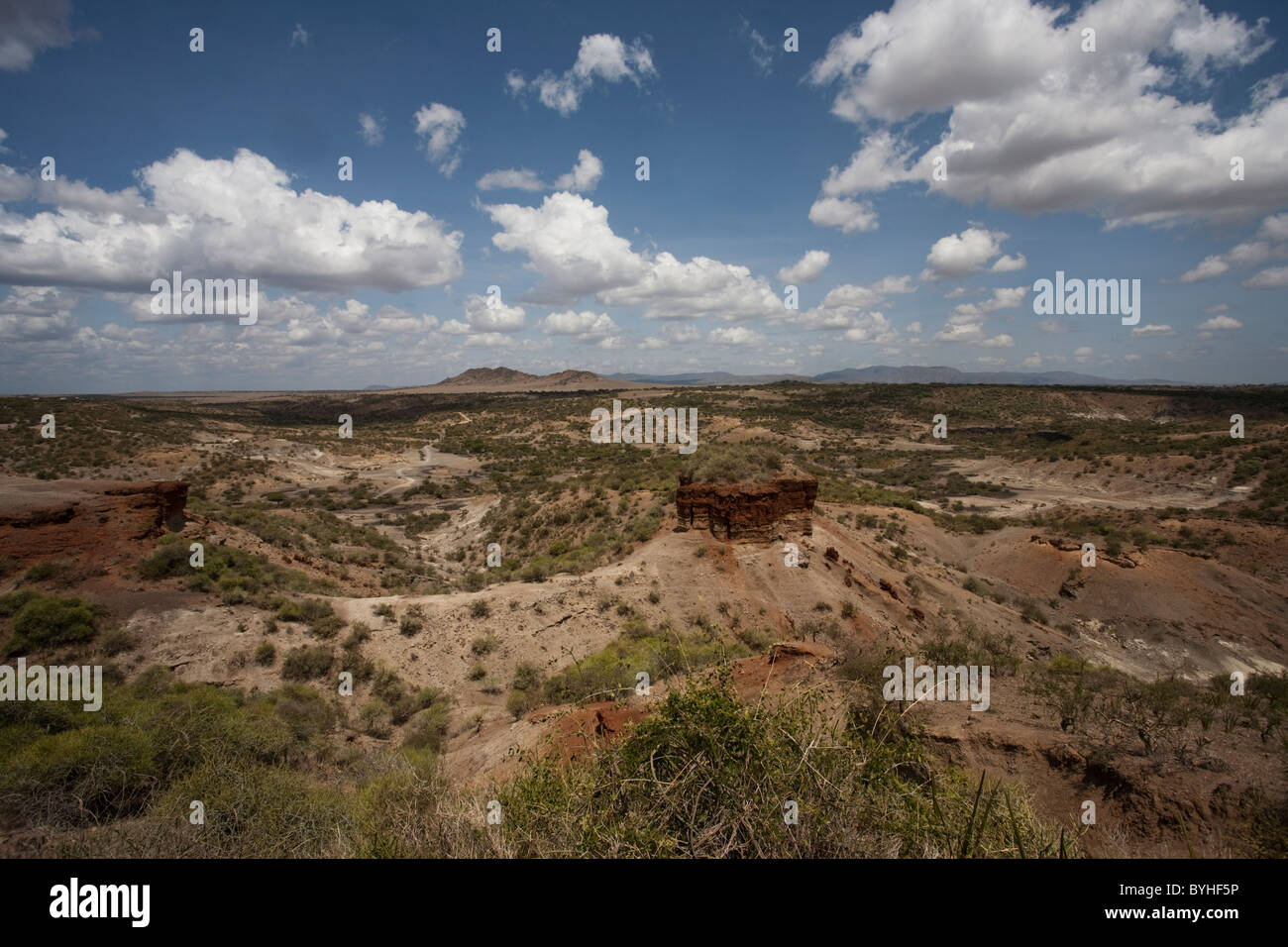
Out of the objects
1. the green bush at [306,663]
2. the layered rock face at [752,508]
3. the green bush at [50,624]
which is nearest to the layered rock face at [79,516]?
the green bush at [50,624]

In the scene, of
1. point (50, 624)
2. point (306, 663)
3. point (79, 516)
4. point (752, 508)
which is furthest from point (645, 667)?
point (79, 516)

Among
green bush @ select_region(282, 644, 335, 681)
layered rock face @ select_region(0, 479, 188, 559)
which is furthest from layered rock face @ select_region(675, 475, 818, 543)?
layered rock face @ select_region(0, 479, 188, 559)

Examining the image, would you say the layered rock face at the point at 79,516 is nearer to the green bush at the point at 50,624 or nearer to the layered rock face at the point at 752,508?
the green bush at the point at 50,624

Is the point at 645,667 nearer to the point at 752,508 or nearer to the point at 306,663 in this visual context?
the point at 306,663

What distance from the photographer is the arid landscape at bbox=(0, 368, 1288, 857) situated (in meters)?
3.96

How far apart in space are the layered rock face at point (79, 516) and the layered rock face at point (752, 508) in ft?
48.3

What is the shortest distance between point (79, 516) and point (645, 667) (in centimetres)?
1428

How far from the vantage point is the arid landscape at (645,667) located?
13.0 feet

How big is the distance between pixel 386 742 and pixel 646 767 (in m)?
6.87

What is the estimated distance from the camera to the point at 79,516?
12867 millimetres

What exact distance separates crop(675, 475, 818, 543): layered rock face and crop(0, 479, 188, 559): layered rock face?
14735 mm
